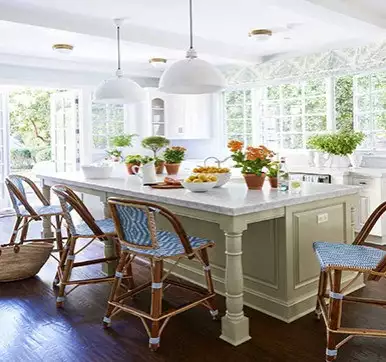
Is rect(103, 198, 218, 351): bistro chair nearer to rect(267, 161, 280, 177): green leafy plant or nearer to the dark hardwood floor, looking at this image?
the dark hardwood floor

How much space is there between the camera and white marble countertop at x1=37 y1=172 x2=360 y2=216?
2480 mm

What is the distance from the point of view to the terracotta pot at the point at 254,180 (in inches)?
120

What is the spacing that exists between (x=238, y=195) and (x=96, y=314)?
127 cm

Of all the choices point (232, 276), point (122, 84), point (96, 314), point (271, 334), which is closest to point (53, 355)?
point (96, 314)

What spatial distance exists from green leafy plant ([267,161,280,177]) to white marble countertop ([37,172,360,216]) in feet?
0.36

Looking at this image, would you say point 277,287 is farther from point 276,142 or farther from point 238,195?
point 276,142

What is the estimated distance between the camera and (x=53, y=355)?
243 centimetres

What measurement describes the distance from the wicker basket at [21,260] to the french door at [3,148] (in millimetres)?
3860

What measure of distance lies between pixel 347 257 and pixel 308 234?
495mm

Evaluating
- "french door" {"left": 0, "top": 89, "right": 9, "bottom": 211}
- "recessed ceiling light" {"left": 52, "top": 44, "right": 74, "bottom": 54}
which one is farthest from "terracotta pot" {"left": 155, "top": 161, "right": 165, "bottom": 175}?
"french door" {"left": 0, "top": 89, "right": 9, "bottom": 211}

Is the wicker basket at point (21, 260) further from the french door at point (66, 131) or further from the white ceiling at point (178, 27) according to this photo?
the french door at point (66, 131)

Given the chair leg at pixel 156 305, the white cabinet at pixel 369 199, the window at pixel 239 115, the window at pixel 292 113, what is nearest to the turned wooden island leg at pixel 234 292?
the chair leg at pixel 156 305

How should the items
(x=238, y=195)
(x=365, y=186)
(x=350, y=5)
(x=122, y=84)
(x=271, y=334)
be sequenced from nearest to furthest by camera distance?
(x=271, y=334) < (x=238, y=195) < (x=350, y=5) < (x=122, y=84) < (x=365, y=186)

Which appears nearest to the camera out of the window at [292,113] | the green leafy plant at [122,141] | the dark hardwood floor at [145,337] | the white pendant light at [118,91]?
the dark hardwood floor at [145,337]
